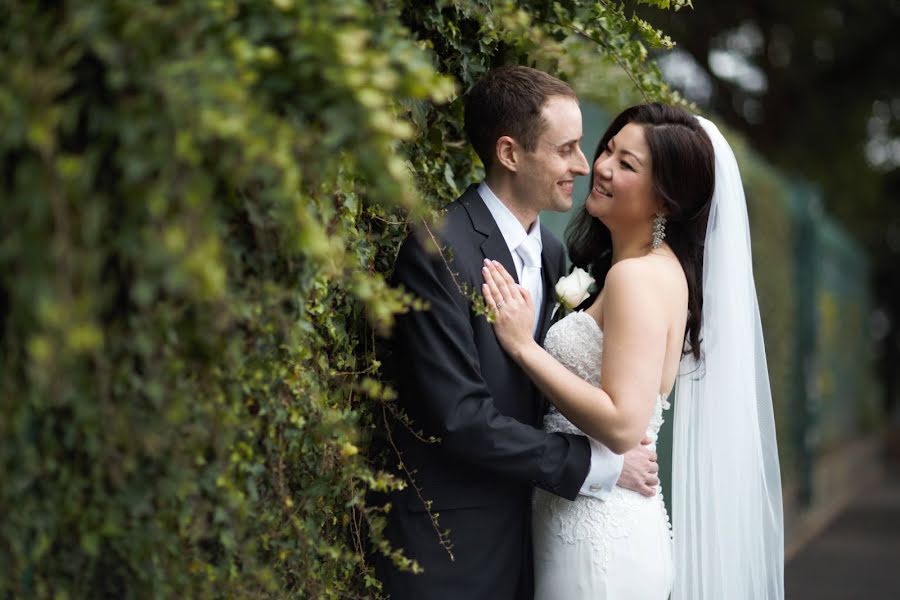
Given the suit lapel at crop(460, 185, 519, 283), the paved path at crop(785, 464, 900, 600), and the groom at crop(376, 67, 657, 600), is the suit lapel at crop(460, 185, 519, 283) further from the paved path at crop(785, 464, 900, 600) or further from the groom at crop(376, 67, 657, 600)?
the paved path at crop(785, 464, 900, 600)

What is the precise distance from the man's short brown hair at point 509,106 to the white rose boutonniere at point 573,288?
0.41m

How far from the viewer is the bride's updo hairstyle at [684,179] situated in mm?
3238

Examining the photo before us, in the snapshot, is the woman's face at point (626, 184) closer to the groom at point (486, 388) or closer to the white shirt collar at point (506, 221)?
the groom at point (486, 388)

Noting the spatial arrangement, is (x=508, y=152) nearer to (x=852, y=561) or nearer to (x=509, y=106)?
(x=509, y=106)

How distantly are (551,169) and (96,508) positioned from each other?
1636 mm

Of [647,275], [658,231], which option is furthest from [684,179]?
[647,275]

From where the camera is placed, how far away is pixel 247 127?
1.66m

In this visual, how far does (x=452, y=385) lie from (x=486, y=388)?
0.33 ft

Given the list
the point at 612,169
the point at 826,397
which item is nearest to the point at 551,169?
the point at 612,169

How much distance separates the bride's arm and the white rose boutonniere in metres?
0.26

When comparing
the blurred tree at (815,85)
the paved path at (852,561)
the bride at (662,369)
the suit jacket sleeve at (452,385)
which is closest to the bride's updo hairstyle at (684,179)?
the bride at (662,369)

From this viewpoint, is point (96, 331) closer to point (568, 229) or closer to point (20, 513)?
point (20, 513)

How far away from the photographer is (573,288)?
10.7 ft

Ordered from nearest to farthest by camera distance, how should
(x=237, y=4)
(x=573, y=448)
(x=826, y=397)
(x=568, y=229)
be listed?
(x=237, y=4) < (x=573, y=448) < (x=568, y=229) < (x=826, y=397)
